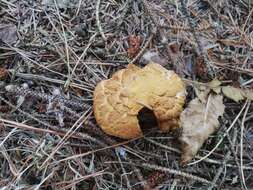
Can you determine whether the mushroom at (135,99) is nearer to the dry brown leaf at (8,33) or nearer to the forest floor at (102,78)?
the forest floor at (102,78)

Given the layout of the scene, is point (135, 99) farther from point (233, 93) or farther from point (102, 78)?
point (233, 93)

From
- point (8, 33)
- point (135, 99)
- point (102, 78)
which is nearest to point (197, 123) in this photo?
point (135, 99)

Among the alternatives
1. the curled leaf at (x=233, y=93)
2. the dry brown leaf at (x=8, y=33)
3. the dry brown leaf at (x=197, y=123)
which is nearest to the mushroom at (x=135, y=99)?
the dry brown leaf at (x=197, y=123)

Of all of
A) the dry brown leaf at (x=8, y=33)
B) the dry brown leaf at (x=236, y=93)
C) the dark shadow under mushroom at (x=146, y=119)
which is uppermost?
the dry brown leaf at (x=8, y=33)

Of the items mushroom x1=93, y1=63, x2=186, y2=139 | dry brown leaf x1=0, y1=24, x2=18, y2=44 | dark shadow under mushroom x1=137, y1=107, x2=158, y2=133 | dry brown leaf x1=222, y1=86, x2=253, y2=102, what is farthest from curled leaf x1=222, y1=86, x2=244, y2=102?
dry brown leaf x1=0, y1=24, x2=18, y2=44

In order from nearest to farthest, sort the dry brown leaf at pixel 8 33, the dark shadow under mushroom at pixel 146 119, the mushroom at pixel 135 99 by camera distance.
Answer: the mushroom at pixel 135 99 < the dark shadow under mushroom at pixel 146 119 < the dry brown leaf at pixel 8 33

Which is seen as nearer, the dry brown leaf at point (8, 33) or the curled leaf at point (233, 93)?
the curled leaf at point (233, 93)

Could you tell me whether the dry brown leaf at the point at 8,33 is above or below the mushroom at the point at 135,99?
above

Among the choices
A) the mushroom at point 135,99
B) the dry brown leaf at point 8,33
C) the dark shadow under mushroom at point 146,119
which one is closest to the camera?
the mushroom at point 135,99
